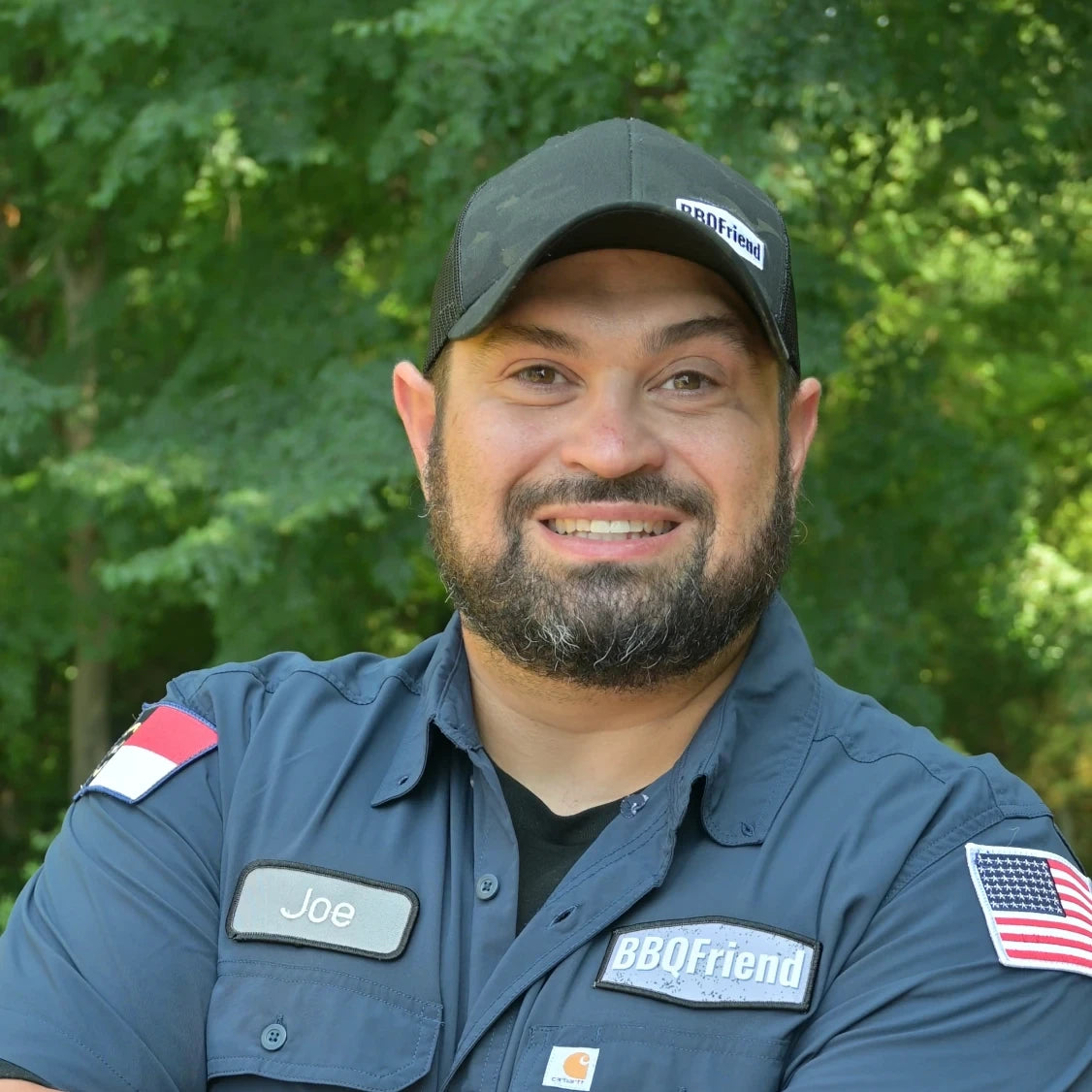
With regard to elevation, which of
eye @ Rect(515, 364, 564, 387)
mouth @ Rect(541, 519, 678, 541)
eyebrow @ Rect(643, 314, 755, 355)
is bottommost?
mouth @ Rect(541, 519, 678, 541)

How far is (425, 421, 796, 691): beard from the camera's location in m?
1.97

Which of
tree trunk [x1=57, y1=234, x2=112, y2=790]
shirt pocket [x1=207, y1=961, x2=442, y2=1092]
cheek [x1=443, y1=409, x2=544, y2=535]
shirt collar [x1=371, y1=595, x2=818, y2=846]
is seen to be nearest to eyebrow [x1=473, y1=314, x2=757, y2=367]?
cheek [x1=443, y1=409, x2=544, y2=535]

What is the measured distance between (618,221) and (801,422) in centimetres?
47

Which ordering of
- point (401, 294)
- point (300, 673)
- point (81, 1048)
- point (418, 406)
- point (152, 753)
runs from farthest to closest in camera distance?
point (401, 294)
point (418, 406)
point (300, 673)
point (152, 753)
point (81, 1048)

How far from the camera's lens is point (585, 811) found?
2.04 meters

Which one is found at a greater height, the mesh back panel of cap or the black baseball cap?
the black baseball cap

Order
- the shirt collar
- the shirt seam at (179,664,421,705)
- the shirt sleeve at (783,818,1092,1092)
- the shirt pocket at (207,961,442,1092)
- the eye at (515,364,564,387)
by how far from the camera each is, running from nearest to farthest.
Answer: the shirt sleeve at (783,818,1092,1092) < the shirt pocket at (207,961,442,1092) < the shirt collar < the eye at (515,364,564,387) < the shirt seam at (179,664,421,705)

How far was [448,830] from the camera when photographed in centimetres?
201

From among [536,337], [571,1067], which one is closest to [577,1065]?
[571,1067]

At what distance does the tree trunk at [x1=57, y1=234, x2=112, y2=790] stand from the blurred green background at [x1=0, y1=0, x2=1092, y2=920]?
20 millimetres

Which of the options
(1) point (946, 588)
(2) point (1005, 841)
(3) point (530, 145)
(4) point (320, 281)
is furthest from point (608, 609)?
(1) point (946, 588)

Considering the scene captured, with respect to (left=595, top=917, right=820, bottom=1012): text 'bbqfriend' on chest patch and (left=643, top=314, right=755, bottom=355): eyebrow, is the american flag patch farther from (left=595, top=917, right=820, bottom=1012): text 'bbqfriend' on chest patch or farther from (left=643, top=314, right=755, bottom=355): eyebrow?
(left=643, top=314, right=755, bottom=355): eyebrow

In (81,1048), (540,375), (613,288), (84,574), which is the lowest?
(84,574)

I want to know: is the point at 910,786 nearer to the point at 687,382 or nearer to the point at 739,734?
the point at 739,734
